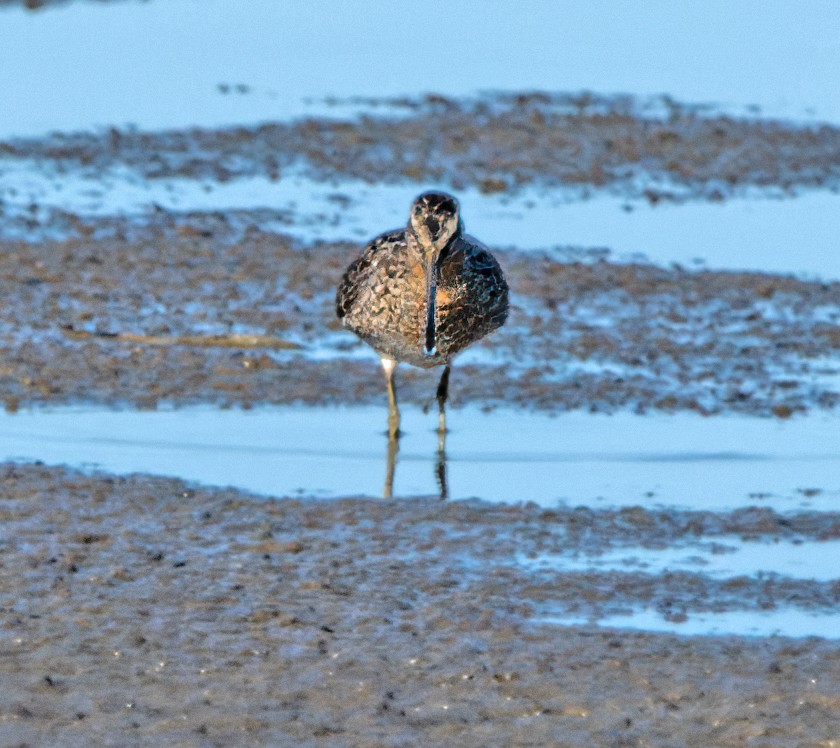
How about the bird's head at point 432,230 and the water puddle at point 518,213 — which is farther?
the water puddle at point 518,213

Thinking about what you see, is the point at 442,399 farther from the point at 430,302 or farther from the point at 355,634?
→ the point at 355,634

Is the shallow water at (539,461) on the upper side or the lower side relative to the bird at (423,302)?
lower

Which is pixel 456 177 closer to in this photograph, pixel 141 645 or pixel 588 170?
pixel 588 170

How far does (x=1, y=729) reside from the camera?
18.1 feet

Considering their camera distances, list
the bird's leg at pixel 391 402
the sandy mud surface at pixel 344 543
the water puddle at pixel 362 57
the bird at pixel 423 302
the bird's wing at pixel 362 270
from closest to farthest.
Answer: the sandy mud surface at pixel 344 543 < the bird at pixel 423 302 < the bird's leg at pixel 391 402 < the bird's wing at pixel 362 270 < the water puddle at pixel 362 57

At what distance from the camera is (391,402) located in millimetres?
9242

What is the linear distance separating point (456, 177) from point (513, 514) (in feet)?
25.0

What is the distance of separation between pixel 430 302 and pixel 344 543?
1.70 m

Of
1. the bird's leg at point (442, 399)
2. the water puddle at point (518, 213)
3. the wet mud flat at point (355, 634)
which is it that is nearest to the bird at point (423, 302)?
the bird's leg at point (442, 399)

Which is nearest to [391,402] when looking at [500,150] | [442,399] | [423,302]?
[442,399]

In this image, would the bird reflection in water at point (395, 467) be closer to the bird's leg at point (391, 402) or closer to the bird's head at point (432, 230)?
the bird's leg at point (391, 402)

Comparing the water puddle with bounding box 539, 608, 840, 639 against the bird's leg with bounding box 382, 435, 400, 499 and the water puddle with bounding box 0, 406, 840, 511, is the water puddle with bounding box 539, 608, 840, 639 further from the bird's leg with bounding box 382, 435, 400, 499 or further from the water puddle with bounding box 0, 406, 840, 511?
the bird's leg with bounding box 382, 435, 400, 499

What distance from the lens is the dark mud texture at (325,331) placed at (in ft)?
31.7

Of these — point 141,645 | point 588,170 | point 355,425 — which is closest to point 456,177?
point 588,170
